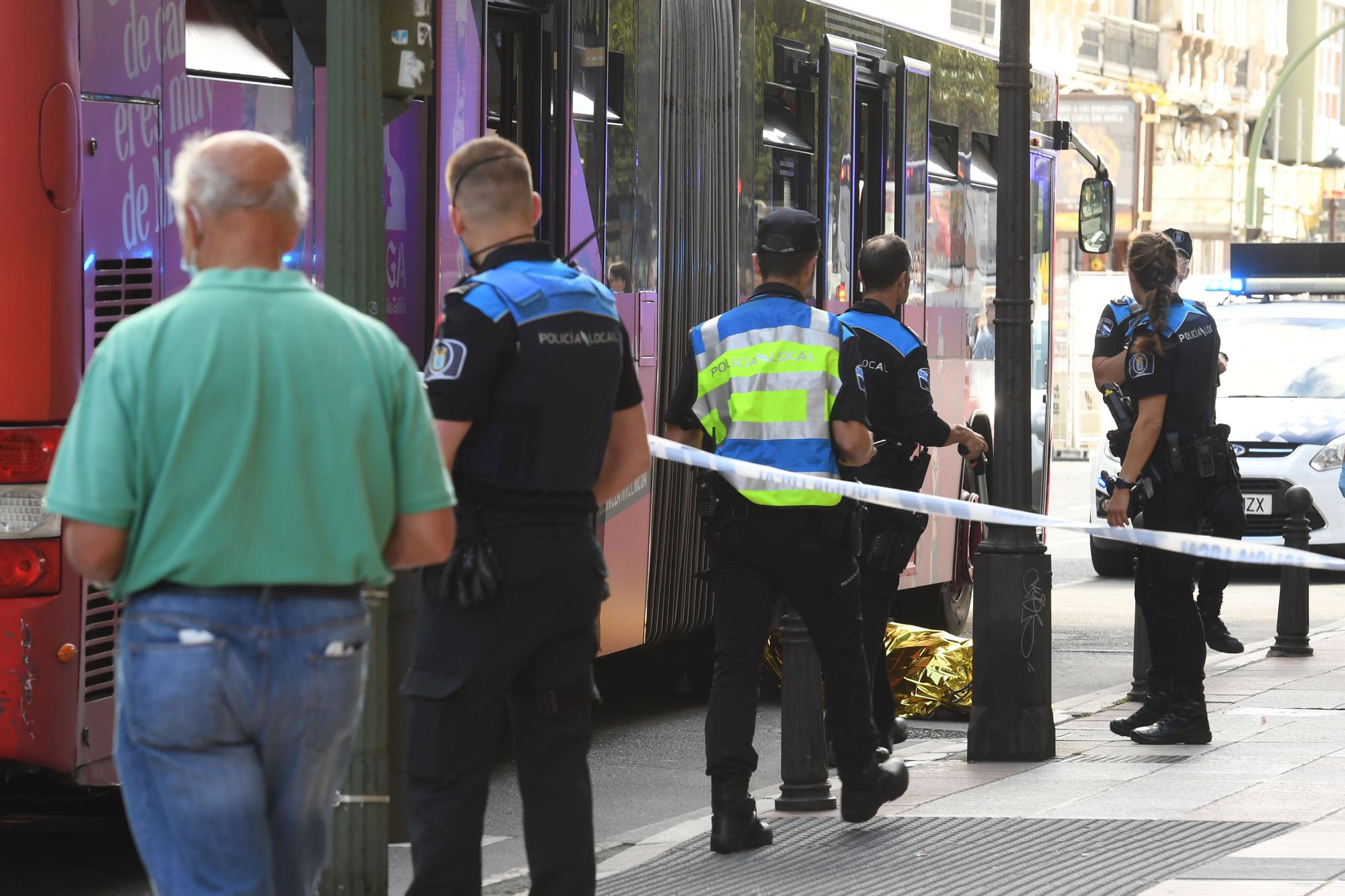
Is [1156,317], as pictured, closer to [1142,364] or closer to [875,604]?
[1142,364]

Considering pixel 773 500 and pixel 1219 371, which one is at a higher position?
pixel 1219 371

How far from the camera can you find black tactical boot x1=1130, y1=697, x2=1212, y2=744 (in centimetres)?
891

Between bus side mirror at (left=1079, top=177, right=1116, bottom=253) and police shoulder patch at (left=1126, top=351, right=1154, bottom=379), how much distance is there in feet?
15.7

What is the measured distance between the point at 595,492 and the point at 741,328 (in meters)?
1.91

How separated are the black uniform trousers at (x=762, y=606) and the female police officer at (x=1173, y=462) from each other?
2273mm

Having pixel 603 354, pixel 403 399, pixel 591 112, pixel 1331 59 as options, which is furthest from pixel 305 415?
pixel 1331 59

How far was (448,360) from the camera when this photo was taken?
4805mm

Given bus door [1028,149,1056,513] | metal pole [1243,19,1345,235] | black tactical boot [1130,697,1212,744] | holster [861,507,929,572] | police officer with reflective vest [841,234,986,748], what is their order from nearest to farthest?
Answer: police officer with reflective vest [841,234,986,748], holster [861,507,929,572], black tactical boot [1130,697,1212,744], bus door [1028,149,1056,513], metal pole [1243,19,1345,235]

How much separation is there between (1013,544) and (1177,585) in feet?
2.43

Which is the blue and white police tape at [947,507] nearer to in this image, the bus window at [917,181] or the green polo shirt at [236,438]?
the green polo shirt at [236,438]

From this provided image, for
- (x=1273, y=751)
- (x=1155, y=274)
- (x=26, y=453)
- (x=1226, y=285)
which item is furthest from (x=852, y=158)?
(x=1226, y=285)

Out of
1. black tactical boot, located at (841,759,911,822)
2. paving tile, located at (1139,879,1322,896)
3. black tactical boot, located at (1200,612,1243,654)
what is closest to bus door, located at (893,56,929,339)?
black tactical boot, located at (1200,612,1243,654)

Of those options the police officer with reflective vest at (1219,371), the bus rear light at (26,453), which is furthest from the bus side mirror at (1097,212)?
the bus rear light at (26,453)

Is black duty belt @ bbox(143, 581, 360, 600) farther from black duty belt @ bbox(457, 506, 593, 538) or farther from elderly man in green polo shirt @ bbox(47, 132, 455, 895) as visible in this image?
black duty belt @ bbox(457, 506, 593, 538)
